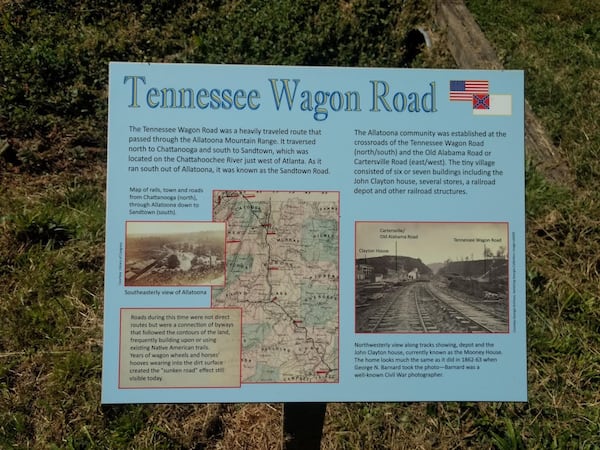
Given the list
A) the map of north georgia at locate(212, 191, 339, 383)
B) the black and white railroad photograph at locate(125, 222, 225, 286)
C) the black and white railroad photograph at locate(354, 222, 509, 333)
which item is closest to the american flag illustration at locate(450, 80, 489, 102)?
the black and white railroad photograph at locate(354, 222, 509, 333)

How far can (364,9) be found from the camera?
5.05 m

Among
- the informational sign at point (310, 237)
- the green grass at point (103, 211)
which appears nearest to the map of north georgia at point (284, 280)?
the informational sign at point (310, 237)

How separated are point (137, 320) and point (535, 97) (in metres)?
3.61

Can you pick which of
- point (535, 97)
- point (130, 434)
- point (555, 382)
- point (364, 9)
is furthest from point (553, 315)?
point (364, 9)

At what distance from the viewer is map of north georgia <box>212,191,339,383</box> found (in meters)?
2.10

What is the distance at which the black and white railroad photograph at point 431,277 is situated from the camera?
6.95 feet

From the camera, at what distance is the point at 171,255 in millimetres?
2078

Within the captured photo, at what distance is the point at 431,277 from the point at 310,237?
445 mm

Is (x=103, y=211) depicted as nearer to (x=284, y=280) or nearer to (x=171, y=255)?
(x=171, y=255)

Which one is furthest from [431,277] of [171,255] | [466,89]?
[171,255]

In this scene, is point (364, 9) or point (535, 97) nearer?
point (535, 97)

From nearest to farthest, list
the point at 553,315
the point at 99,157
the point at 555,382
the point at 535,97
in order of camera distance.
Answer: the point at 555,382 < the point at 553,315 < the point at 99,157 < the point at 535,97

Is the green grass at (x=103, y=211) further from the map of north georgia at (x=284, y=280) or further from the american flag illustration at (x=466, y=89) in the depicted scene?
the american flag illustration at (x=466, y=89)

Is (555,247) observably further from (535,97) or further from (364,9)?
(364,9)
